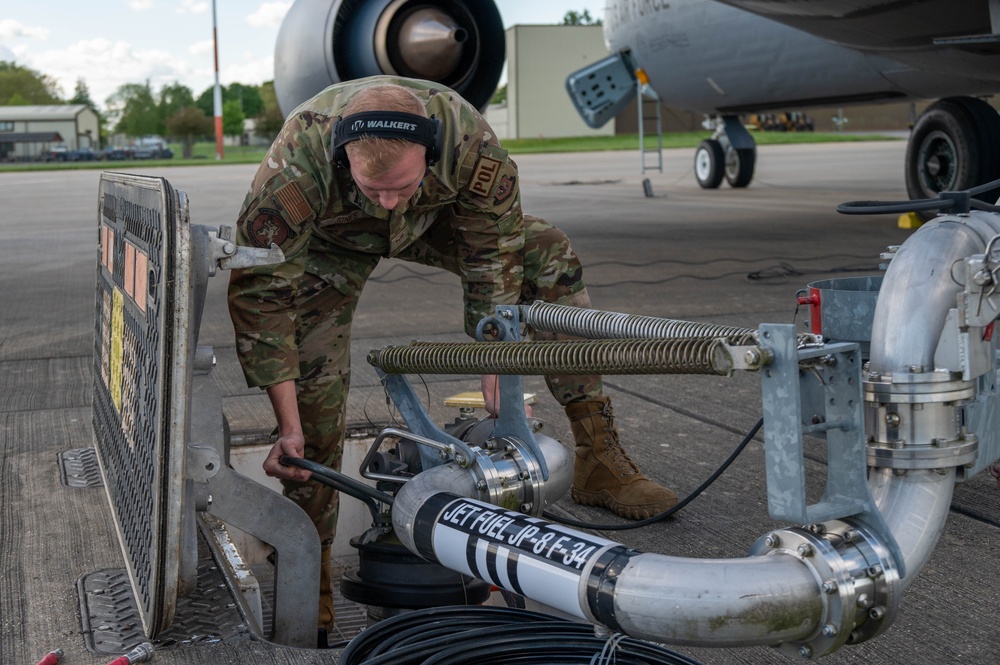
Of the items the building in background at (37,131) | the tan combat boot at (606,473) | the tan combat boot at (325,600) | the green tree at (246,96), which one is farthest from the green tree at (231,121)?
the tan combat boot at (325,600)

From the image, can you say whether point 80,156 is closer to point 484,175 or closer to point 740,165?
point 740,165

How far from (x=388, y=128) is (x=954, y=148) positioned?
23.4 ft

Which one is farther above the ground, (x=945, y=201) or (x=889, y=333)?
(x=945, y=201)

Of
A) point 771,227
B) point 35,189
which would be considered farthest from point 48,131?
point 771,227

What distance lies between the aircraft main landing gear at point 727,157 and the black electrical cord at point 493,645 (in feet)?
42.2

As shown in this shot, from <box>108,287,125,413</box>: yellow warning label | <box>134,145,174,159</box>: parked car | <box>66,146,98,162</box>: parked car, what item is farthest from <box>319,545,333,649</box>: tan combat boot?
<box>134,145,174,159</box>: parked car

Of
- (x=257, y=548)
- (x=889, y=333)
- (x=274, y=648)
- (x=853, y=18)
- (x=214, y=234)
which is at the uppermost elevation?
(x=853, y=18)

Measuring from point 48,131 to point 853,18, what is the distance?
70.6 meters

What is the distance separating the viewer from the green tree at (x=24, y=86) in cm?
10150

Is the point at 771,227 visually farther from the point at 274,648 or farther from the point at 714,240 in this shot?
the point at 274,648

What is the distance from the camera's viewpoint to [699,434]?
3.56m

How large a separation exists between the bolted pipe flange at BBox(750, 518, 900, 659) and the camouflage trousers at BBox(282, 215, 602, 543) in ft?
4.76

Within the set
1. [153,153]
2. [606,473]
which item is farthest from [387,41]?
[153,153]

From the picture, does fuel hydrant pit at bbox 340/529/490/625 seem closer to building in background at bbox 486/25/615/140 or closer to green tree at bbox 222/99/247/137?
building in background at bbox 486/25/615/140
